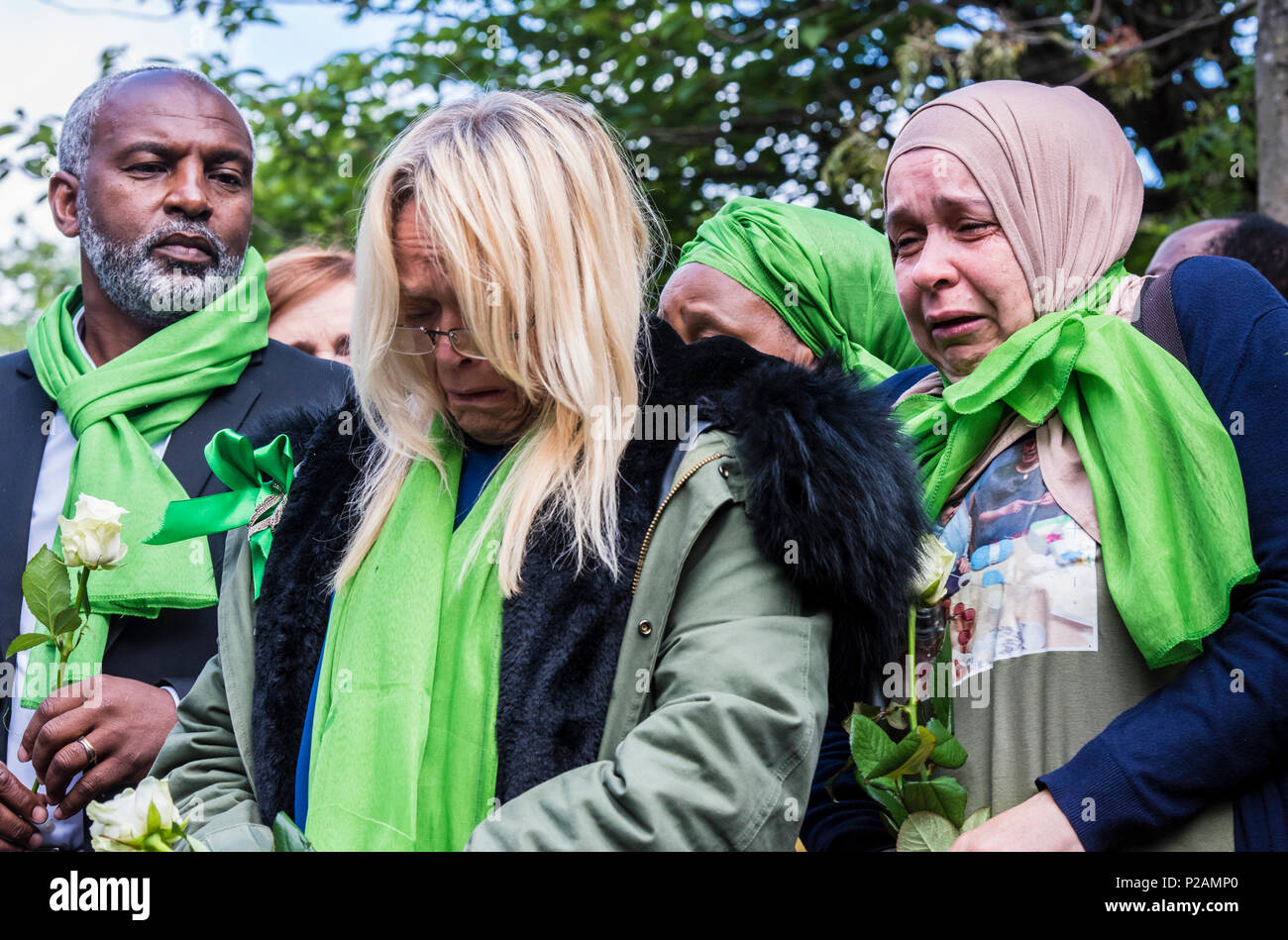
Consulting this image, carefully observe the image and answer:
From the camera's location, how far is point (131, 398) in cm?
321

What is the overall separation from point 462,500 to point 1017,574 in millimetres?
859

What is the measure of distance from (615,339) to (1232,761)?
1.06m

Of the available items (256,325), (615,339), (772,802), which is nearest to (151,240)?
(256,325)

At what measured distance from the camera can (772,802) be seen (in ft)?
5.77

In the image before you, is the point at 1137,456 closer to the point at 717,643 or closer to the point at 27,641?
the point at 717,643

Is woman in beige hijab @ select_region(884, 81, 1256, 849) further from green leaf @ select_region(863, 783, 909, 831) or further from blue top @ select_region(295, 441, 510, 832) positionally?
blue top @ select_region(295, 441, 510, 832)

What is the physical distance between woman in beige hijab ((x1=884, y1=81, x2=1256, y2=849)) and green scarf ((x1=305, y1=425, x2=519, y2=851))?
0.72 m

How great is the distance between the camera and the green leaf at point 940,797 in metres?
2.03

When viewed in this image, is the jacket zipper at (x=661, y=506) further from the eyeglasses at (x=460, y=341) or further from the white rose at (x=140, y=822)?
the white rose at (x=140, y=822)

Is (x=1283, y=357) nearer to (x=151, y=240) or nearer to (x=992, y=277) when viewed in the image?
(x=992, y=277)

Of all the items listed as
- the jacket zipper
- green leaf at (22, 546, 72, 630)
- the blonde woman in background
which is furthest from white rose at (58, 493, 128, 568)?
the blonde woman in background

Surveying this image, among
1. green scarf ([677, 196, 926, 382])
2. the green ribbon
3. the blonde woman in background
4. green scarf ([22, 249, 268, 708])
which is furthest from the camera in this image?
the blonde woman in background

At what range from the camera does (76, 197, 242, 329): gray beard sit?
137 inches

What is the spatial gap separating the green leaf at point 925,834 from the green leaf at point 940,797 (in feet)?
0.03
